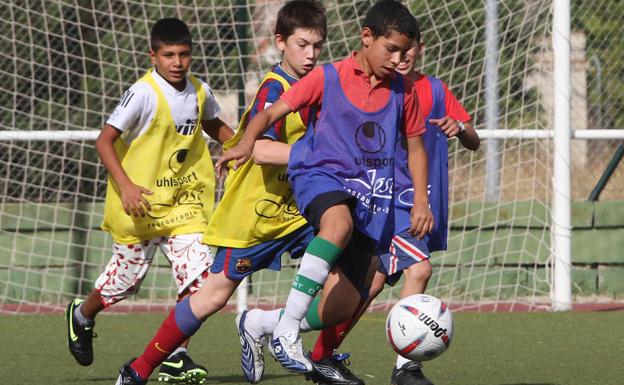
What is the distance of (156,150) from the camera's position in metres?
6.54

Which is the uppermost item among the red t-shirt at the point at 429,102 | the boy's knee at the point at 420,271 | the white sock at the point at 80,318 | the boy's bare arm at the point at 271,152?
the red t-shirt at the point at 429,102

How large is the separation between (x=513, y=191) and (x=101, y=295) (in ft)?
17.7

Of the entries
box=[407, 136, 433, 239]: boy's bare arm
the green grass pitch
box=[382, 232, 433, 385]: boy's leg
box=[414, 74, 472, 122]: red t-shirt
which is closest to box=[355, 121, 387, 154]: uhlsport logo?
box=[407, 136, 433, 239]: boy's bare arm

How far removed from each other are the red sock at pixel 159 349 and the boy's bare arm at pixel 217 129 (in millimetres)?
1443

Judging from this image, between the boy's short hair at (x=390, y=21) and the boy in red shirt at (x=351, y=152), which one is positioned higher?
the boy's short hair at (x=390, y=21)

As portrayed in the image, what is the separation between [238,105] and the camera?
1043 cm

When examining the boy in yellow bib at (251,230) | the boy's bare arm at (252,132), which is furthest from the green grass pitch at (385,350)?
the boy's bare arm at (252,132)

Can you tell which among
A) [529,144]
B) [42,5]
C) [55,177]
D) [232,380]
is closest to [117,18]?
[42,5]

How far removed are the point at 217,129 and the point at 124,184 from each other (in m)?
0.75

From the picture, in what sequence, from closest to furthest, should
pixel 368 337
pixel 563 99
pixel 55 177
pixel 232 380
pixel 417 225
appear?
pixel 417 225 → pixel 232 380 → pixel 368 337 → pixel 563 99 → pixel 55 177

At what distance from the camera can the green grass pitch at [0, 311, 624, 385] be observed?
250 inches

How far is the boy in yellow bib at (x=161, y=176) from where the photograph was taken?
21.2ft

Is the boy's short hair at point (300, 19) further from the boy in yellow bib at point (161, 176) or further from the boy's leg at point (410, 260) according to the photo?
the boy's leg at point (410, 260)

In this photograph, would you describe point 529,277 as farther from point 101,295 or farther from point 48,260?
point 101,295
